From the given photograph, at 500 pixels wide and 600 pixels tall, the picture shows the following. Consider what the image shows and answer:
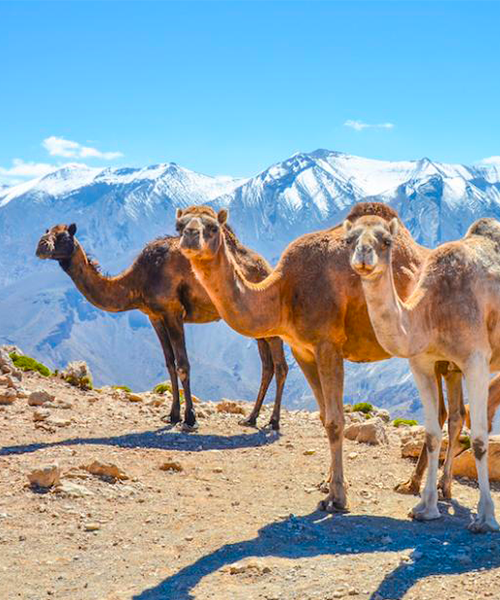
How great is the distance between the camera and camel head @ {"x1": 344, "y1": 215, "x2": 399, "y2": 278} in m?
9.11

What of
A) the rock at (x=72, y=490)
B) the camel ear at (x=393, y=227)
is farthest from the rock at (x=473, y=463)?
the rock at (x=72, y=490)

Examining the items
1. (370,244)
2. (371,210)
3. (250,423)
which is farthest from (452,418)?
(250,423)

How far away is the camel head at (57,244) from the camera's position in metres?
19.0

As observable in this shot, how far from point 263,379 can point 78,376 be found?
17.7 feet

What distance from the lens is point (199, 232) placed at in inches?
431

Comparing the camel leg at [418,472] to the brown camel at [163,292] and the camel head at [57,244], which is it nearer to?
the brown camel at [163,292]

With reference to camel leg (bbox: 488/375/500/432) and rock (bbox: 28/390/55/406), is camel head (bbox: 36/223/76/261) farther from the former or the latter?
camel leg (bbox: 488/375/500/432)

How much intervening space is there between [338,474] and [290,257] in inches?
124

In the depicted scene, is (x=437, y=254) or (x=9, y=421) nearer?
(x=437, y=254)

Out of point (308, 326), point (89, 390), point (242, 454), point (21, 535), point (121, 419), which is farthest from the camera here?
point (89, 390)

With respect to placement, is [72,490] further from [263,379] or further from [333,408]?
[263,379]

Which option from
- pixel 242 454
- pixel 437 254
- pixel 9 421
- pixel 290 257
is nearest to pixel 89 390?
pixel 9 421

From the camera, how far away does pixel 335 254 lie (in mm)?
12016

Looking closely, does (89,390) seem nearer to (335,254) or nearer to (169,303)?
(169,303)
